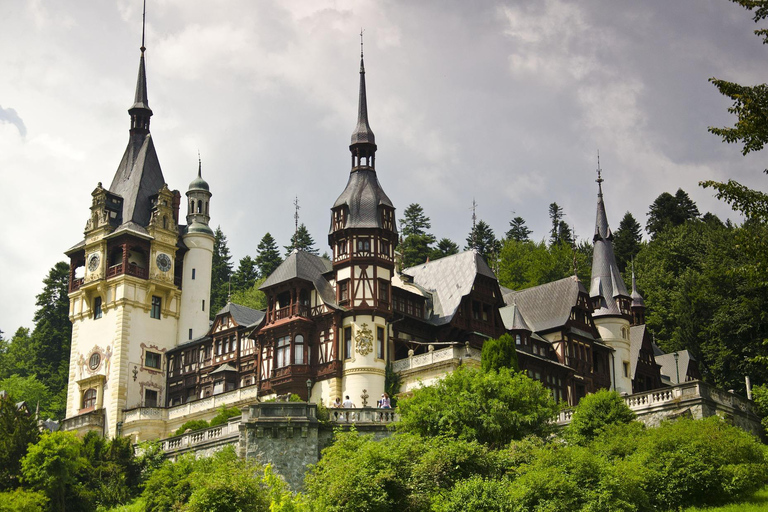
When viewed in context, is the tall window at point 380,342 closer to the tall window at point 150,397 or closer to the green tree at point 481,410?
the green tree at point 481,410

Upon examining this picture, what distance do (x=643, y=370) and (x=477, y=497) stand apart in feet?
140

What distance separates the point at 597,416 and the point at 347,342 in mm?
20578

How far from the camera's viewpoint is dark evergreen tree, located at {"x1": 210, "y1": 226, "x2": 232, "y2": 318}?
341 feet

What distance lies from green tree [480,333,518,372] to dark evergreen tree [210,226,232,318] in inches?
1976

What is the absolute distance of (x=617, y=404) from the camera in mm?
43656

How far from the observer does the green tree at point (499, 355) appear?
171 ft

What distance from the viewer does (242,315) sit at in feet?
231

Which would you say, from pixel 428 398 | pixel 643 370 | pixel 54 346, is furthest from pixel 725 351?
pixel 54 346

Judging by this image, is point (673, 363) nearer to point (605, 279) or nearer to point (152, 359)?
point (605, 279)

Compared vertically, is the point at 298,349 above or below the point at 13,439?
above

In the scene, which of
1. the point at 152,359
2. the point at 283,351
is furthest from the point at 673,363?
the point at 152,359

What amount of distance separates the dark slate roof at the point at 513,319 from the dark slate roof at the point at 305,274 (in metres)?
11.4

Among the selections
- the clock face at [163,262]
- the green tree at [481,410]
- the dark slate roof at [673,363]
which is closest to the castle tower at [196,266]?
the clock face at [163,262]

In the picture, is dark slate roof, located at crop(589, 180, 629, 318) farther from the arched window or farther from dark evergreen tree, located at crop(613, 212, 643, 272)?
the arched window
